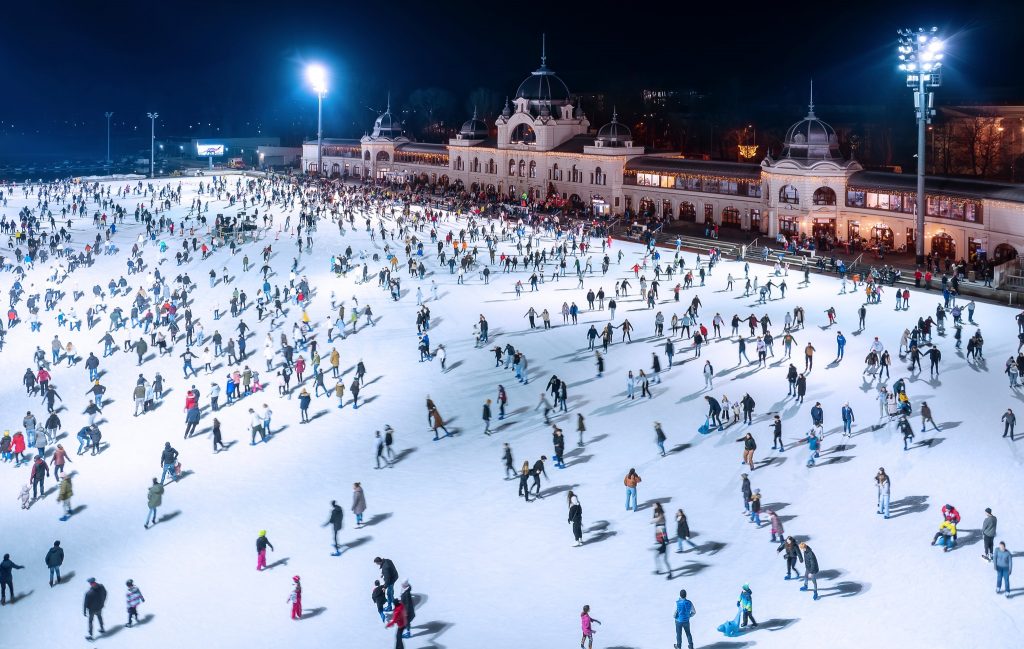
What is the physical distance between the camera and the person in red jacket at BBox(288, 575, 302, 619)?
20.0m

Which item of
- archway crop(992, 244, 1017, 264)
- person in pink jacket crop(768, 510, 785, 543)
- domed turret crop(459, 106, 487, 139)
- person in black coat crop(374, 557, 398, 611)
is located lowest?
person in black coat crop(374, 557, 398, 611)

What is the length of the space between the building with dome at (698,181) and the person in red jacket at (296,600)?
37.4 metres

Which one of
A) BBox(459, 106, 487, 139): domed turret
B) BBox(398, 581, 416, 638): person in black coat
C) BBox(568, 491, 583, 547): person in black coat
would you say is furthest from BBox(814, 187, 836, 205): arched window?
BBox(398, 581, 416, 638): person in black coat

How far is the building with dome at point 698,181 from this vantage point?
49.5m

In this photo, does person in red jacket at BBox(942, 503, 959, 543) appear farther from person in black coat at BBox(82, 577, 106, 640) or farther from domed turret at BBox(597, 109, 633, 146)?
domed turret at BBox(597, 109, 633, 146)

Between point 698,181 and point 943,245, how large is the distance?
1888cm

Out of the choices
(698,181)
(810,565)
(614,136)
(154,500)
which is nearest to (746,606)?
(810,565)

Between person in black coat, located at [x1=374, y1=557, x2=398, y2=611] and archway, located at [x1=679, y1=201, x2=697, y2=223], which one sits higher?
archway, located at [x1=679, y1=201, x2=697, y2=223]

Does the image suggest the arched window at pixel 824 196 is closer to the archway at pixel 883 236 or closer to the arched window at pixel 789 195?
the arched window at pixel 789 195

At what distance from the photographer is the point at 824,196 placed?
57094 millimetres

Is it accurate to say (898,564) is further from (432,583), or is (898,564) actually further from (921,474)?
(432,583)

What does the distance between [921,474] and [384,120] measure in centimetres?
8598

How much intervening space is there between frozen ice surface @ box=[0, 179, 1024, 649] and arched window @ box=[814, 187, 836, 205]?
2031cm

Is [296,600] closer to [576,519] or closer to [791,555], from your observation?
[576,519]
